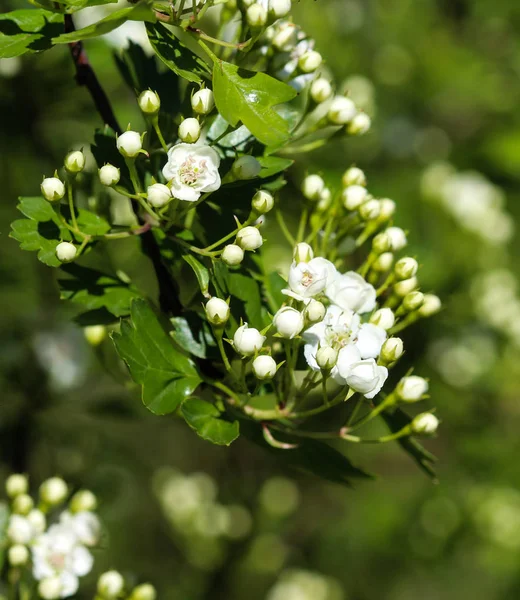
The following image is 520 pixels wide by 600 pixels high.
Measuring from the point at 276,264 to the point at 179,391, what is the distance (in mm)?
1796

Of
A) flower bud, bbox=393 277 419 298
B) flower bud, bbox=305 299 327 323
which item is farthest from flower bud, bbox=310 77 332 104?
flower bud, bbox=305 299 327 323

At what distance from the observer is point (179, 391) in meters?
1.25

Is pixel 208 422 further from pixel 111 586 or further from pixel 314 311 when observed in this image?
pixel 111 586

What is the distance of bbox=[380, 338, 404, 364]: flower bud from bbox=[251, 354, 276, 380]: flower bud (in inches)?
7.3

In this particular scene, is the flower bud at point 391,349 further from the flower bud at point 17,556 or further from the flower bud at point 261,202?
the flower bud at point 17,556

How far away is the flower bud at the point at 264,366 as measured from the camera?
1162 mm

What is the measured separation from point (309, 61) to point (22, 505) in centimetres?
108

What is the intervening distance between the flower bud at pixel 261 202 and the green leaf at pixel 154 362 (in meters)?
0.24

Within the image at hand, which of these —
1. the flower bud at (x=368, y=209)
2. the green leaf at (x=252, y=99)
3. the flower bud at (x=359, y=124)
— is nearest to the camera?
the green leaf at (x=252, y=99)

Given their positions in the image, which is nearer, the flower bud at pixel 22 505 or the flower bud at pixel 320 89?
the flower bud at pixel 320 89

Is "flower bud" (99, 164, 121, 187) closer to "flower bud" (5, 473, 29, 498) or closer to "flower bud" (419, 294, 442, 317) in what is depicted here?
"flower bud" (419, 294, 442, 317)

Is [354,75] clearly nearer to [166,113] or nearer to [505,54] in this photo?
[505,54]

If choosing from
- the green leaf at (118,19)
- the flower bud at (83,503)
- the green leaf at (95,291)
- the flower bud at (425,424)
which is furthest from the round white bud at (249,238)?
the flower bud at (83,503)

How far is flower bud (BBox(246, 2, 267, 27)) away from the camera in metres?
1.15
